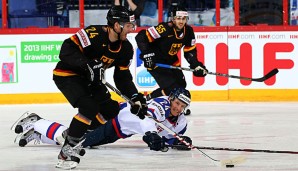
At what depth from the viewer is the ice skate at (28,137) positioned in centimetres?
596

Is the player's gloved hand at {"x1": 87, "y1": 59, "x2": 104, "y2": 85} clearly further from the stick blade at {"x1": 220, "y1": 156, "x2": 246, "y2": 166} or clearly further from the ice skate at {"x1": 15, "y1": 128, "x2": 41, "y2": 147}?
the ice skate at {"x1": 15, "y1": 128, "x2": 41, "y2": 147}

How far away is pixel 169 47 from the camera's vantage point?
793 centimetres

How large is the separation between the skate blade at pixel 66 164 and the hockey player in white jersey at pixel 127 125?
1.70 feet

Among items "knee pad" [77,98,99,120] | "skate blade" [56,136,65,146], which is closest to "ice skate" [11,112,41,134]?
"skate blade" [56,136,65,146]

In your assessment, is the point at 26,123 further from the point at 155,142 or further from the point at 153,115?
the point at 155,142

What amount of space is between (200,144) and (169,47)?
175cm

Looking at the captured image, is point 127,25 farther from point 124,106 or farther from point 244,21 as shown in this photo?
point 244,21

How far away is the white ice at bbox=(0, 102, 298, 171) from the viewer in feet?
17.1

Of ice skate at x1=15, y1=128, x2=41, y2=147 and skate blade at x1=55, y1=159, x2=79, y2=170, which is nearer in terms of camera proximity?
skate blade at x1=55, y1=159, x2=79, y2=170

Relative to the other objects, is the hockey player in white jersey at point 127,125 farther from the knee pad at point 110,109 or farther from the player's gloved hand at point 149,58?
the player's gloved hand at point 149,58

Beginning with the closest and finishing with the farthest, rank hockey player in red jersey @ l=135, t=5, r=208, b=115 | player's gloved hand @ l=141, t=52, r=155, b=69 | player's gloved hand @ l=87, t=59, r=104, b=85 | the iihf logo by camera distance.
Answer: player's gloved hand @ l=87, t=59, r=104, b=85 → hockey player in red jersey @ l=135, t=5, r=208, b=115 → player's gloved hand @ l=141, t=52, r=155, b=69 → the iihf logo

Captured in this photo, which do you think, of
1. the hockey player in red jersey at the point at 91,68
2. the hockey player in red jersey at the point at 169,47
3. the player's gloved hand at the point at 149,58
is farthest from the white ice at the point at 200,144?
the player's gloved hand at the point at 149,58

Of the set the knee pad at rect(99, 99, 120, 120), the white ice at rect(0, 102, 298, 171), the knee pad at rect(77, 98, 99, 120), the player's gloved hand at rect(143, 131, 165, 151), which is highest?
the knee pad at rect(77, 98, 99, 120)

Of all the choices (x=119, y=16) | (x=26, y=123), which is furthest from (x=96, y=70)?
(x=26, y=123)
